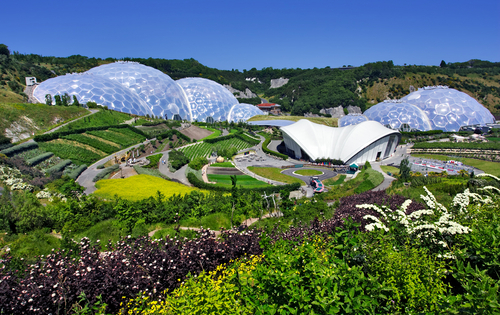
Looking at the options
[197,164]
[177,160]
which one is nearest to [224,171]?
[197,164]

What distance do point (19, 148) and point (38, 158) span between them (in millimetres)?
2980

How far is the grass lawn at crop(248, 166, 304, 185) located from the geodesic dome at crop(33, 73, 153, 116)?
32117 mm

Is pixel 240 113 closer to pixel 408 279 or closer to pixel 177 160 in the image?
pixel 177 160

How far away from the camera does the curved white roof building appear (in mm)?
40438

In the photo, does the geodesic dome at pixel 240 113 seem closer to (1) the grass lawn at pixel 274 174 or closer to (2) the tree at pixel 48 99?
(1) the grass lawn at pixel 274 174

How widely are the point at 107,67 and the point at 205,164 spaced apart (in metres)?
46.3

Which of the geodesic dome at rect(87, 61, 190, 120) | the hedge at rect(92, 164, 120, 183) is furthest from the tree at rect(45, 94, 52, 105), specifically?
the hedge at rect(92, 164, 120, 183)

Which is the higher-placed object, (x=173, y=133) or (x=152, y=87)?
(x=152, y=87)

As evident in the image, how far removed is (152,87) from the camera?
203ft

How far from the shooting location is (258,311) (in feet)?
14.2

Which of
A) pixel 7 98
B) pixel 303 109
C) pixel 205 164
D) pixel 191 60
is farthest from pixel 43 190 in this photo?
pixel 191 60

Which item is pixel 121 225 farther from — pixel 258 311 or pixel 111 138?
pixel 111 138

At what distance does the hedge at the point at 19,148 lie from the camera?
88.6 ft

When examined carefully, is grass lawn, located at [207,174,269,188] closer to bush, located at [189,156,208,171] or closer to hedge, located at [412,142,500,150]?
bush, located at [189,156,208,171]
